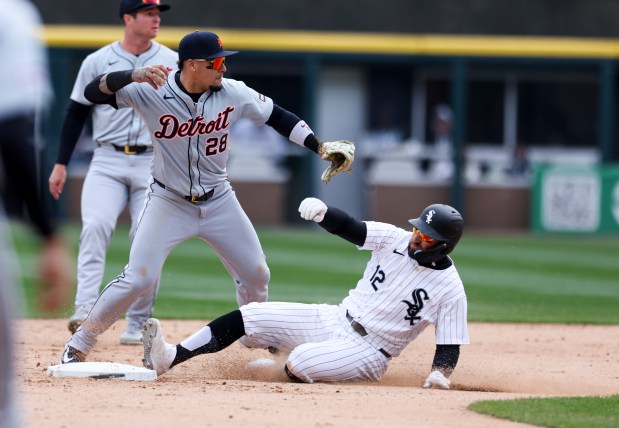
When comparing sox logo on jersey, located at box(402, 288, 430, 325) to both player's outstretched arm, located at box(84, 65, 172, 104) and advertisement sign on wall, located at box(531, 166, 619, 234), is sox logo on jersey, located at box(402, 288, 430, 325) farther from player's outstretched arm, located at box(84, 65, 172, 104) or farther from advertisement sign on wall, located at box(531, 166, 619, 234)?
advertisement sign on wall, located at box(531, 166, 619, 234)

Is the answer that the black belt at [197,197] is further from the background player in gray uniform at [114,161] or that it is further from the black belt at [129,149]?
the black belt at [129,149]

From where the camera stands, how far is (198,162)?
581 cm

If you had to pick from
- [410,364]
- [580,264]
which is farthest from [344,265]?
[410,364]

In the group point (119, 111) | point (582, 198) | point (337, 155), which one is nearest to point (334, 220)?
point (337, 155)

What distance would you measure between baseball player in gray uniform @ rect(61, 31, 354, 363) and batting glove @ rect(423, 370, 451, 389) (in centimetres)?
107

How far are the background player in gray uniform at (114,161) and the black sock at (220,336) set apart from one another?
1272 mm

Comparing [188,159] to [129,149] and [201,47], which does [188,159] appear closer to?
[201,47]

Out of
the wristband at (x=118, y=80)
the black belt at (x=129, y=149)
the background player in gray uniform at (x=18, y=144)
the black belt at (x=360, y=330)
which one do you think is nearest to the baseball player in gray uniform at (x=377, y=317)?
the black belt at (x=360, y=330)

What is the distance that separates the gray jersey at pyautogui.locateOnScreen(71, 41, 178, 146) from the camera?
690 centimetres

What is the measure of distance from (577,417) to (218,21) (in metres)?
16.2

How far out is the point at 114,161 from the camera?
275 inches

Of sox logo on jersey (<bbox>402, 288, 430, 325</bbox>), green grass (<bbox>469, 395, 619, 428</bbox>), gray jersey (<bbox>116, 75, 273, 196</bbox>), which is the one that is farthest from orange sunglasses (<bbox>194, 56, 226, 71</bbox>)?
green grass (<bbox>469, 395, 619, 428</bbox>)

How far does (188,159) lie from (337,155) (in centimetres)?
76

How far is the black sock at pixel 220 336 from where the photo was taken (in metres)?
5.70
